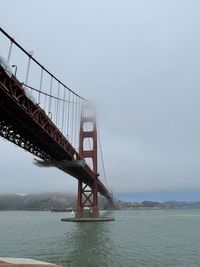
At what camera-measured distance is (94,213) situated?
62062 millimetres

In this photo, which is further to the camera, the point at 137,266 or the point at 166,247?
the point at 166,247

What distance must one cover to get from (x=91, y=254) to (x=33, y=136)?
11.7 metres

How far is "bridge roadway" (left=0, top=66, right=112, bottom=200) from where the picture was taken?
22562 mm

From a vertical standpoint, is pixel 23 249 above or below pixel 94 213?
below

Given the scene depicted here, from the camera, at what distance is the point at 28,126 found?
28359 mm

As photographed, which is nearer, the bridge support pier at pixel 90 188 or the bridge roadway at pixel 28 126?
the bridge roadway at pixel 28 126

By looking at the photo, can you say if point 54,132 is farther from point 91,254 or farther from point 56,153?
point 91,254

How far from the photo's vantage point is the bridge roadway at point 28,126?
2256 cm

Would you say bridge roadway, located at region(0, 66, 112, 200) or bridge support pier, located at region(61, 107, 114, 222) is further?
bridge support pier, located at region(61, 107, 114, 222)

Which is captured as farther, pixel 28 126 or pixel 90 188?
pixel 90 188

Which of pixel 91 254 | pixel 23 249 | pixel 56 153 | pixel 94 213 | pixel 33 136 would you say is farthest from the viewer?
pixel 94 213

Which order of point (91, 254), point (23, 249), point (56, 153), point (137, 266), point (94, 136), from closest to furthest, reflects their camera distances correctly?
point (137, 266) < point (91, 254) < point (23, 249) < point (56, 153) < point (94, 136)

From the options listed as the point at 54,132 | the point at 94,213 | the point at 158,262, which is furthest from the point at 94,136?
the point at 158,262

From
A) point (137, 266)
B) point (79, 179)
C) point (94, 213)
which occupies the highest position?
point (79, 179)
